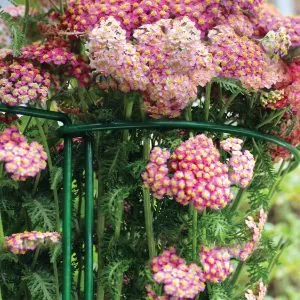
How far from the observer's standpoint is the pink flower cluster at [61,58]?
48.7 inches

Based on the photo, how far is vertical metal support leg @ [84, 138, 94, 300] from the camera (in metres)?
1.25

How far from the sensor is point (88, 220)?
126 cm

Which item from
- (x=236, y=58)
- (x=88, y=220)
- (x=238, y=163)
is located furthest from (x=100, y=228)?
(x=236, y=58)

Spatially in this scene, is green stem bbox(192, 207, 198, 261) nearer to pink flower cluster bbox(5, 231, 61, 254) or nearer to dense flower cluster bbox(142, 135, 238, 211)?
dense flower cluster bbox(142, 135, 238, 211)

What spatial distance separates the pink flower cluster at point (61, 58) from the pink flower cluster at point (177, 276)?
318 millimetres

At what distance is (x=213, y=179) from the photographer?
Result: 1170 mm

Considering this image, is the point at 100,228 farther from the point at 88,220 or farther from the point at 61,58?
the point at 61,58

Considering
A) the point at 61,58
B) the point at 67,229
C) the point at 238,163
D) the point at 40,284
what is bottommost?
the point at 40,284

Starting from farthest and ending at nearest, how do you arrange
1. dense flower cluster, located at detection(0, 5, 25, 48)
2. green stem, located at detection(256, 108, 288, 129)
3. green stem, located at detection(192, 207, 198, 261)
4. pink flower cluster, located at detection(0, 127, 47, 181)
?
dense flower cluster, located at detection(0, 5, 25, 48)
green stem, located at detection(256, 108, 288, 129)
green stem, located at detection(192, 207, 198, 261)
pink flower cluster, located at detection(0, 127, 47, 181)

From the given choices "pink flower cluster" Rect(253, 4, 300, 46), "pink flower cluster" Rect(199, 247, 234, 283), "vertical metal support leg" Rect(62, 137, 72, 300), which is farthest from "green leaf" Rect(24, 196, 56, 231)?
"pink flower cluster" Rect(253, 4, 300, 46)

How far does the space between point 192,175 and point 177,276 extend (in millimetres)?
161

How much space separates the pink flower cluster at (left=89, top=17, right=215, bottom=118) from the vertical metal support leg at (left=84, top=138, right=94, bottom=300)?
142 millimetres

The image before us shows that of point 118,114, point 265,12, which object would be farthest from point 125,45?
point 265,12

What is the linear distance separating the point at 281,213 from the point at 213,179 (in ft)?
8.12
